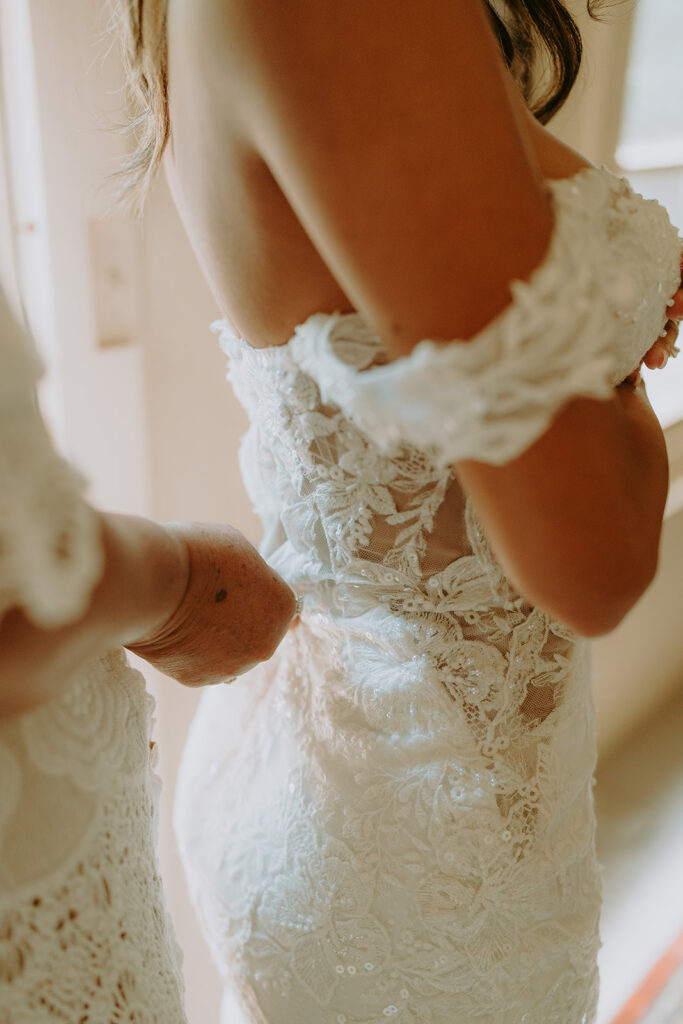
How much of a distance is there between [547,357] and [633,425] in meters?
0.24

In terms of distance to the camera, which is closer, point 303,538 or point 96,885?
point 96,885

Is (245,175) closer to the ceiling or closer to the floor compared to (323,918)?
closer to the ceiling

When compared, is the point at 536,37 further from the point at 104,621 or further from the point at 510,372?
the point at 104,621

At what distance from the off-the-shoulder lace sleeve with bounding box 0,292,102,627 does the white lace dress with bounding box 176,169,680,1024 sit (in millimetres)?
223

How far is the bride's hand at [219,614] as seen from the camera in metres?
0.49

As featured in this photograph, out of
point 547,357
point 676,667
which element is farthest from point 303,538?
point 676,667

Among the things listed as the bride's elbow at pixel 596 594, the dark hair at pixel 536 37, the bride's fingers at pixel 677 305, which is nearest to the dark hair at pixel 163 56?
the dark hair at pixel 536 37

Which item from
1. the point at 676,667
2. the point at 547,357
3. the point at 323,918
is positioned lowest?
the point at 676,667

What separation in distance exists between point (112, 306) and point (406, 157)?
0.55m

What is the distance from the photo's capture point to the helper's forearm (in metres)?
0.37

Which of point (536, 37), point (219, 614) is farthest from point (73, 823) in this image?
point (536, 37)

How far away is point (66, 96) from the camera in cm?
77

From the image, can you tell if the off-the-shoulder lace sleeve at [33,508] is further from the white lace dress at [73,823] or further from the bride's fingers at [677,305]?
the bride's fingers at [677,305]

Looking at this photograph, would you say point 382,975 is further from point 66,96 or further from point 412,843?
point 66,96
